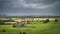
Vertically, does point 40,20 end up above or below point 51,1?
below

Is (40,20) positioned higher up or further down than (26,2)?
further down

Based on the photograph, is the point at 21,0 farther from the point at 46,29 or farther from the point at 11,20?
the point at 46,29

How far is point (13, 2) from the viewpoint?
3.15 m

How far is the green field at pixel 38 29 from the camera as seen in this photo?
3.09m

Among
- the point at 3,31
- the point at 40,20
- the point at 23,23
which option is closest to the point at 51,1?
the point at 40,20

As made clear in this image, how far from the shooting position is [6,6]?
3.14 metres

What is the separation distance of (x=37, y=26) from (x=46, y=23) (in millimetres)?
183

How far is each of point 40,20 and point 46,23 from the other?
0.13 metres

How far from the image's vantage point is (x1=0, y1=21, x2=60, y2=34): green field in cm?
309

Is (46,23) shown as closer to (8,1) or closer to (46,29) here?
(46,29)

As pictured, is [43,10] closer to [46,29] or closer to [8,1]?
[46,29]

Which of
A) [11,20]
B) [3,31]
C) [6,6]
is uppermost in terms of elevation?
[6,6]

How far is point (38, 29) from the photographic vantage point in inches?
122

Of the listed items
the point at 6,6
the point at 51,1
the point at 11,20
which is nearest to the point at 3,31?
the point at 11,20
